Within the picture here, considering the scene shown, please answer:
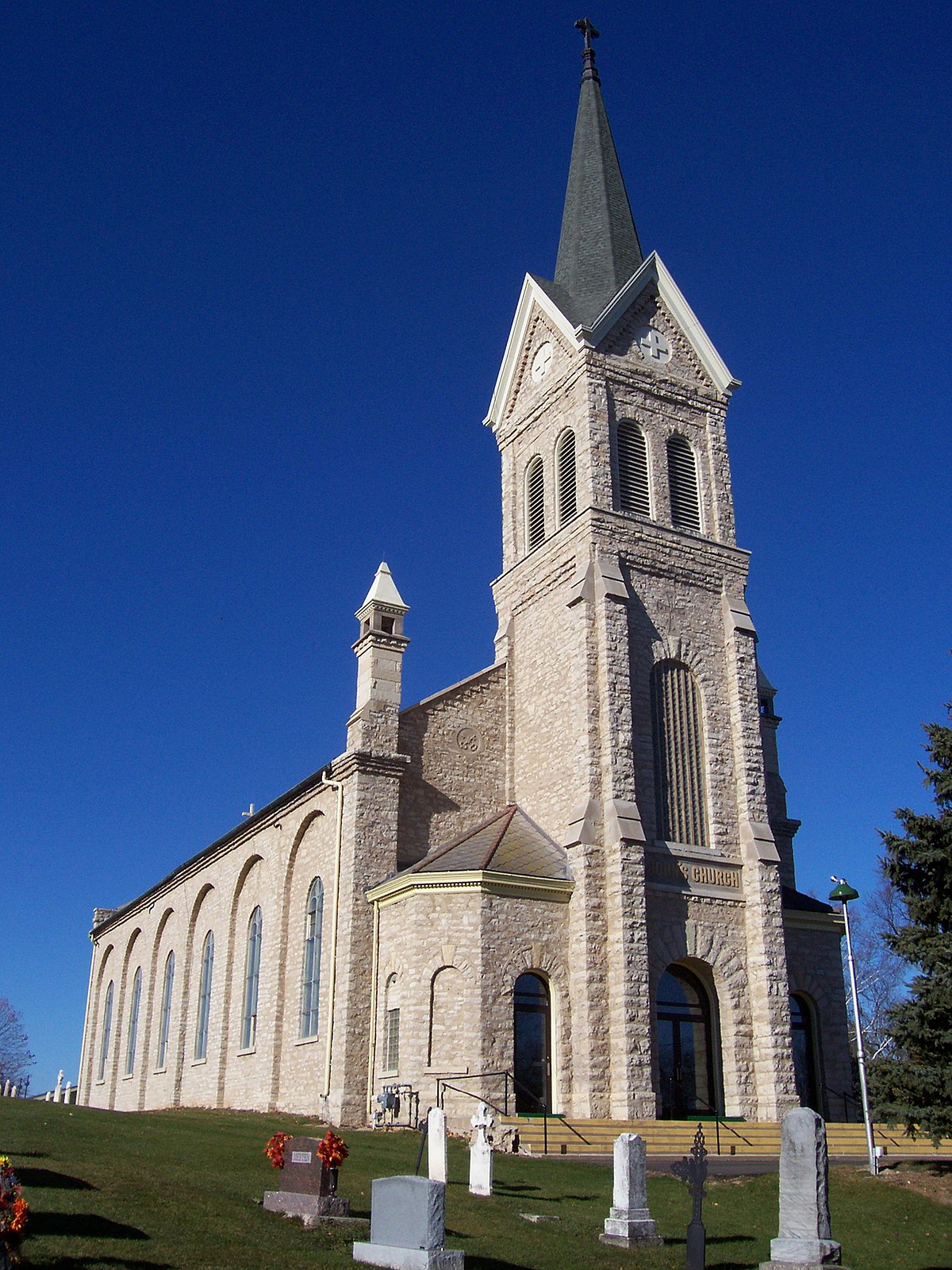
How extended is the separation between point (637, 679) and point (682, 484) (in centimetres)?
691

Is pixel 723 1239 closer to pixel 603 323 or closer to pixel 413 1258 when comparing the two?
pixel 413 1258

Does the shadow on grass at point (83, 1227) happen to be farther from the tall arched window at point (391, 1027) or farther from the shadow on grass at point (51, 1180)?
the tall arched window at point (391, 1027)

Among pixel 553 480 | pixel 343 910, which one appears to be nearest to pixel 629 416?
pixel 553 480

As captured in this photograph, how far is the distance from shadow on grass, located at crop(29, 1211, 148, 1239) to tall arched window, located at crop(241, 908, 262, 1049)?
73.9ft

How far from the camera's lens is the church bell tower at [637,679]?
25453mm

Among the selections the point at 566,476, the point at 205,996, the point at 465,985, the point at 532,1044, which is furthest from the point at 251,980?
the point at 566,476

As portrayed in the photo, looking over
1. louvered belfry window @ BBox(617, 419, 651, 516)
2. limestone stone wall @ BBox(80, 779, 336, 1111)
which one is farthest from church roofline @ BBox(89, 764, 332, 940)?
louvered belfry window @ BBox(617, 419, 651, 516)

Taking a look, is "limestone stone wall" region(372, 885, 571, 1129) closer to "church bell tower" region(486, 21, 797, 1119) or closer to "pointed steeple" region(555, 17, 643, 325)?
"church bell tower" region(486, 21, 797, 1119)

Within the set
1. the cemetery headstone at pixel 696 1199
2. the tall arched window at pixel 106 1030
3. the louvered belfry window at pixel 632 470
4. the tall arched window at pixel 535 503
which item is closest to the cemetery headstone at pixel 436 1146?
the cemetery headstone at pixel 696 1199

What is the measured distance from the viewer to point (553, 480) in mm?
32125

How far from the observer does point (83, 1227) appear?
11.2 meters

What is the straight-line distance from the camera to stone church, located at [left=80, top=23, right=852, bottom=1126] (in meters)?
24.7

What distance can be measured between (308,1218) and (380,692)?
57.5ft

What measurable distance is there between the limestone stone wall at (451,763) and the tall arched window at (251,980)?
329 inches
